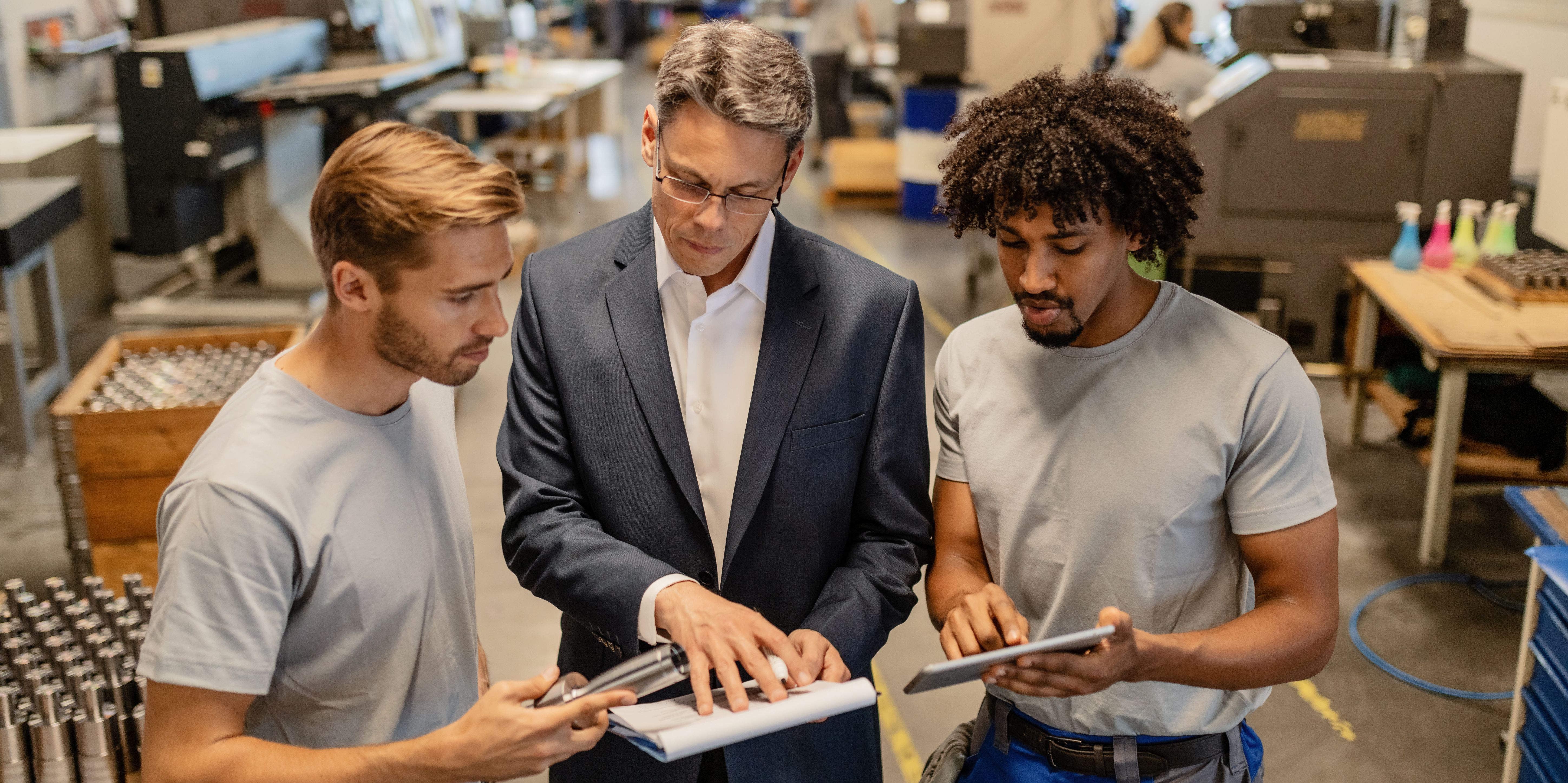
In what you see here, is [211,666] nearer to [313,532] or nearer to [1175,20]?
[313,532]

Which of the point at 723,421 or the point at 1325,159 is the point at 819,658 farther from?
the point at 1325,159

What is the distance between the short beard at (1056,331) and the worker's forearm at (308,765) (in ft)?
2.74

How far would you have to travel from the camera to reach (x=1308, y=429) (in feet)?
4.61

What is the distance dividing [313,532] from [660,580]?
1.28 ft

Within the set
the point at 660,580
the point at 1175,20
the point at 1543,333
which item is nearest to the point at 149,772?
the point at 660,580

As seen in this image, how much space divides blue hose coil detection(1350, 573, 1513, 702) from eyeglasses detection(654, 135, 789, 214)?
9.13 ft

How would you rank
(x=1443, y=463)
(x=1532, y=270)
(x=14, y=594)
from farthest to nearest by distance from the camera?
1. (x=1532, y=270)
2. (x=1443, y=463)
3. (x=14, y=594)

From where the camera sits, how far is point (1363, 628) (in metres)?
3.64

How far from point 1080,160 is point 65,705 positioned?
5.99 feet

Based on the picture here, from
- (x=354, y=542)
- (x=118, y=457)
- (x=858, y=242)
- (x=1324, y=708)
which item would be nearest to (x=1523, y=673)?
(x=1324, y=708)

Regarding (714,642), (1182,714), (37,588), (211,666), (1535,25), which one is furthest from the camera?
(1535,25)

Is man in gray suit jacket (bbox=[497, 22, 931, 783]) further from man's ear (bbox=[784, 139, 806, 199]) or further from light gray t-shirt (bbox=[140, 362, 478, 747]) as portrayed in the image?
light gray t-shirt (bbox=[140, 362, 478, 747])

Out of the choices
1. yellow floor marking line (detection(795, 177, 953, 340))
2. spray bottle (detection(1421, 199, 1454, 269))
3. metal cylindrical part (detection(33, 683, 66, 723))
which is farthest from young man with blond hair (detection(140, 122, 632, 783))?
yellow floor marking line (detection(795, 177, 953, 340))

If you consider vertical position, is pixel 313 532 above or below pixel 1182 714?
above
